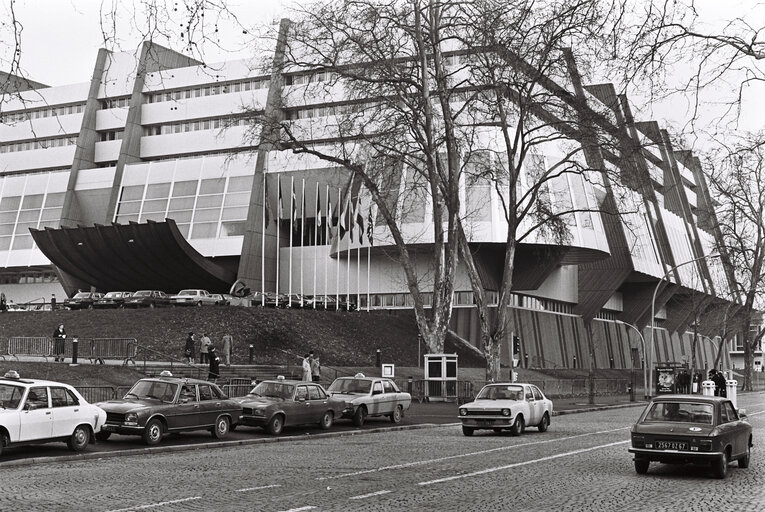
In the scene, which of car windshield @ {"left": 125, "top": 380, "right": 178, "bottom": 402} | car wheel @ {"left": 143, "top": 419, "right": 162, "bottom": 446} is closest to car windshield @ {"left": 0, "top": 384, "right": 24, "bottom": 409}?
car wheel @ {"left": 143, "top": 419, "right": 162, "bottom": 446}

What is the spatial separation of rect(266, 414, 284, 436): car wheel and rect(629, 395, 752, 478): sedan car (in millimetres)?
10957

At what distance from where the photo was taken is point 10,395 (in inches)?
678

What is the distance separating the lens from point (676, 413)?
15.5 m

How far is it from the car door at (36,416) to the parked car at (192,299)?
36889 mm

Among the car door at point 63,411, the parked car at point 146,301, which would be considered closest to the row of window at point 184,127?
the parked car at point 146,301

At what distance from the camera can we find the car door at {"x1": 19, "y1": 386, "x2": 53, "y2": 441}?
17.2 metres

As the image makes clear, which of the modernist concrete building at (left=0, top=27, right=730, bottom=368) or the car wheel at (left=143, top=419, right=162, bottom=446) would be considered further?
the modernist concrete building at (left=0, top=27, right=730, bottom=368)

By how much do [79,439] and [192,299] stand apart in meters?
38.9

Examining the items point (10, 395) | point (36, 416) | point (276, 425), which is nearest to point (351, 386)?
point (276, 425)

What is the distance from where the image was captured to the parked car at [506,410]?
24000 mm

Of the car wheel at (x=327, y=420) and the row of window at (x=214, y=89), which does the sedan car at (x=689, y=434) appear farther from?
the row of window at (x=214, y=89)

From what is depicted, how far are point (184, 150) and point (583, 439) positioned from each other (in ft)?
208

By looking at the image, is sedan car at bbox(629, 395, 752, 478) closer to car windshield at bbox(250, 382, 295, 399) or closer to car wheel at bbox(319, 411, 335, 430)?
car windshield at bbox(250, 382, 295, 399)

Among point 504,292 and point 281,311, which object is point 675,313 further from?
point 504,292
